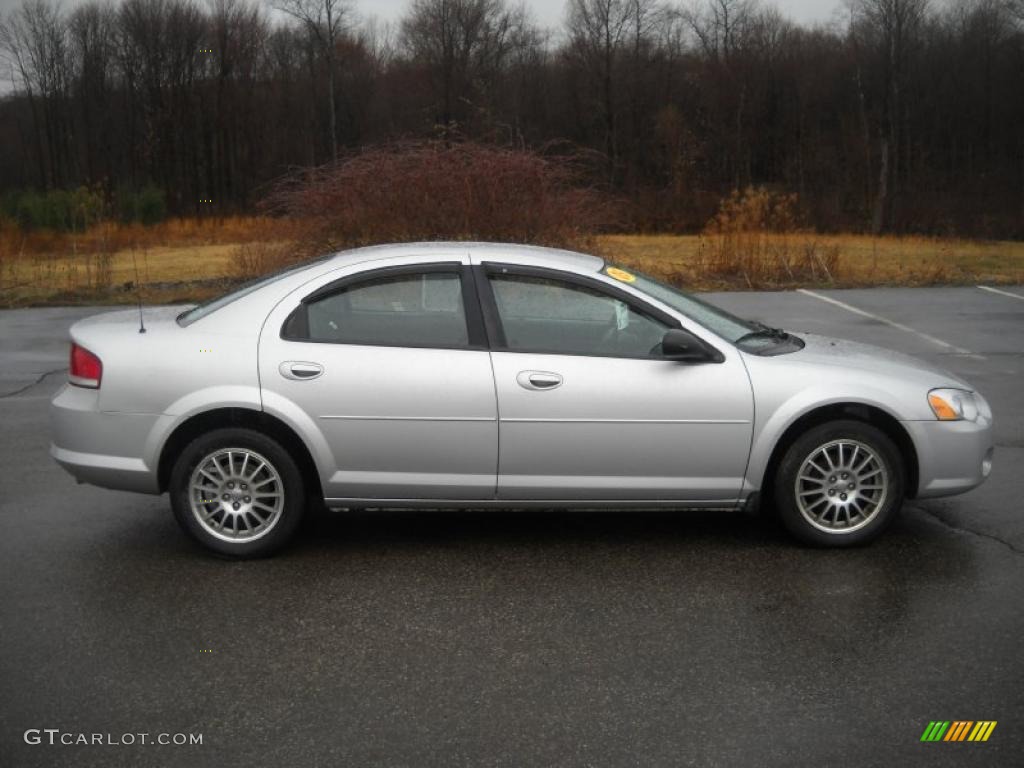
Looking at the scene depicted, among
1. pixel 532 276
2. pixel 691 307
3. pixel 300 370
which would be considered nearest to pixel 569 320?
pixel 532 276

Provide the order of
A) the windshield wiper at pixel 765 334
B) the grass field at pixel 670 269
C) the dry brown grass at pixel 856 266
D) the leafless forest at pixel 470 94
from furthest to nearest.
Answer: the leafless forest at pixel 470 94 → the dry brown grass at pixel 856 266 → the grass field at pixel 670 269 → the windshield wiper at pixel 765 334

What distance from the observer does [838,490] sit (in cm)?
584

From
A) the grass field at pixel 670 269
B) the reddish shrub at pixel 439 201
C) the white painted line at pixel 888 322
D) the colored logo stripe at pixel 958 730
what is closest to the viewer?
the colored logo stripe at pixel 958 730

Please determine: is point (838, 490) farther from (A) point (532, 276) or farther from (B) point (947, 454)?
(A) point (532, 276)

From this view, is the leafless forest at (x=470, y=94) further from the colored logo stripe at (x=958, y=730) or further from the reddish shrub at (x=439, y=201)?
the colored logo stripe at (x=958, y=730)

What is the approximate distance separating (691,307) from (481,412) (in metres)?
1.41

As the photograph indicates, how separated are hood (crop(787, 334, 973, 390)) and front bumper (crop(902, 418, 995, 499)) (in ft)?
0.81

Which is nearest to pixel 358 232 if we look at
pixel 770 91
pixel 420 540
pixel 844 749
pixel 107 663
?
pixel 420 540

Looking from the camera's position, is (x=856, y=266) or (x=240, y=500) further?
(x=856, y=266)

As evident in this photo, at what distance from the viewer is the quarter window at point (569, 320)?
582cm

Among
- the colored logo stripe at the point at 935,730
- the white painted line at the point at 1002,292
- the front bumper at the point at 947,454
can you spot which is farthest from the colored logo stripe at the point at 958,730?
the white painted line at the point at 1002,292

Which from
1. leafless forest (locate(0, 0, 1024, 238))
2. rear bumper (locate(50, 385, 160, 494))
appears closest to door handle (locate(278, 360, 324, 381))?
rear bumper (locate(50, 385, 160, 494))

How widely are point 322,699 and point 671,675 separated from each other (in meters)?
1.27

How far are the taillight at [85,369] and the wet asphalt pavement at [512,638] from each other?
2.81 feet
